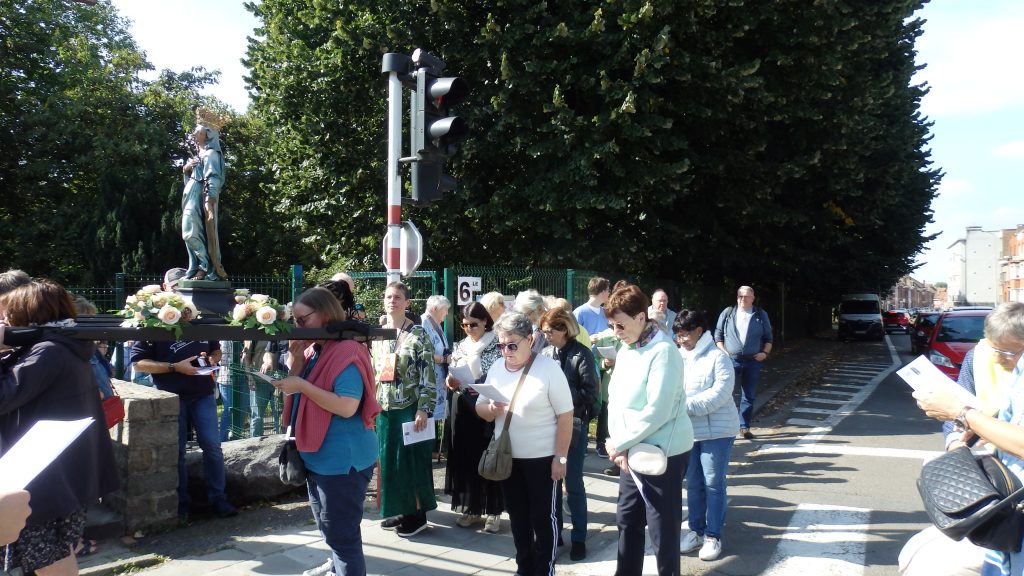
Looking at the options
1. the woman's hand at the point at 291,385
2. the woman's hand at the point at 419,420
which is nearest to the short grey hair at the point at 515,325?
the woman's hand at the point at 291,385

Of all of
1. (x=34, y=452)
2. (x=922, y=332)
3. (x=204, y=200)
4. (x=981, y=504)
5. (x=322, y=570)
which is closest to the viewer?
(x=34, y=452)

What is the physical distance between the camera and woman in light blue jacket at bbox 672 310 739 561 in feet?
15.2

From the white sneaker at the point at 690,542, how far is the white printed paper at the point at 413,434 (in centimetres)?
197

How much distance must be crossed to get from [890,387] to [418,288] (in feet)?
34.5

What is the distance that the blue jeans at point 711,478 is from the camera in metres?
4.67

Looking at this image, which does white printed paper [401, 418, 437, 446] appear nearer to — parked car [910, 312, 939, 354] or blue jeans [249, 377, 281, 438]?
blue jeans [249, 377, 281, 438]

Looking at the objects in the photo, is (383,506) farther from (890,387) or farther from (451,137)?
(890,387)

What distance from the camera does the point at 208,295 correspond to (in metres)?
4.70

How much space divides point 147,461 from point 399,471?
1.83 meters

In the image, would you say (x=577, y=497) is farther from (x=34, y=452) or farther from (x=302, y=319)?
(x=34, y=452)

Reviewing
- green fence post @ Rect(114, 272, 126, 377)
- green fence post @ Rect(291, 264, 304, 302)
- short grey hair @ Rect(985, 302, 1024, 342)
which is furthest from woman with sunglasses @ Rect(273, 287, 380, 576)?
green fence post @ Rect(114, 272, 126, 377)

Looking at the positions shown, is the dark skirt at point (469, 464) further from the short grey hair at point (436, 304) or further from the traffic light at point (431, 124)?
the traffic light at point (431, 124)

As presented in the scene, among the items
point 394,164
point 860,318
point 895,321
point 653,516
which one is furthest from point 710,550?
point 895,321

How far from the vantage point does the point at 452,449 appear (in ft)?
17.5
